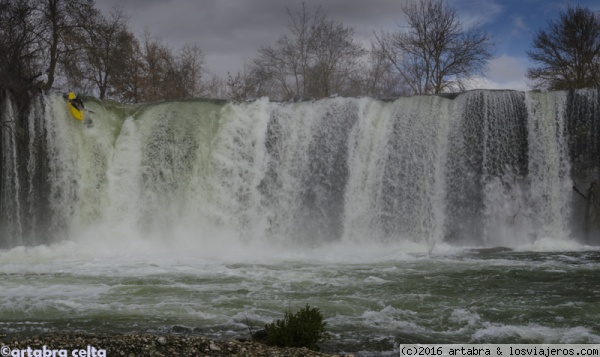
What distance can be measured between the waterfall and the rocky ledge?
36.9ft

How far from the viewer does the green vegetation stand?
7.63m

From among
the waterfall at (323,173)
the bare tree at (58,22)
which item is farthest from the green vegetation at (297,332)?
the bare tree at (58,22)

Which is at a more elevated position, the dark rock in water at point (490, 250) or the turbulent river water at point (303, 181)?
the turbulent river water at point (303, 181)

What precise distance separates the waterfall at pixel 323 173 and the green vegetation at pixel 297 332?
421 inches

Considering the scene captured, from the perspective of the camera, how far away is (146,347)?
716 centimetres

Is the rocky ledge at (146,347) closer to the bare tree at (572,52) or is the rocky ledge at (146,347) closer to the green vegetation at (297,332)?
the green vegetation at (297,332)

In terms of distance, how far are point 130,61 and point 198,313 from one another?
25.2 m

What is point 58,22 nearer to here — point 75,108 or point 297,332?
point 75,108

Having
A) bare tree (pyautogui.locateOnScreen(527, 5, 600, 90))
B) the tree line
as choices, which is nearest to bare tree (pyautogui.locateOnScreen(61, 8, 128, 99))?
the tree line

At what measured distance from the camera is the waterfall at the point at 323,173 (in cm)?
1859

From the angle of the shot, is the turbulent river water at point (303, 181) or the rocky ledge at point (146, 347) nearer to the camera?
the rocky ledge at point (146, 347)

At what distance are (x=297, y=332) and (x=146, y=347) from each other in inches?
66.5

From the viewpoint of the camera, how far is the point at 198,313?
32.7ft

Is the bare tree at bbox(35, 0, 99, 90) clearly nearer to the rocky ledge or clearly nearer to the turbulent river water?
the turbulent river water
